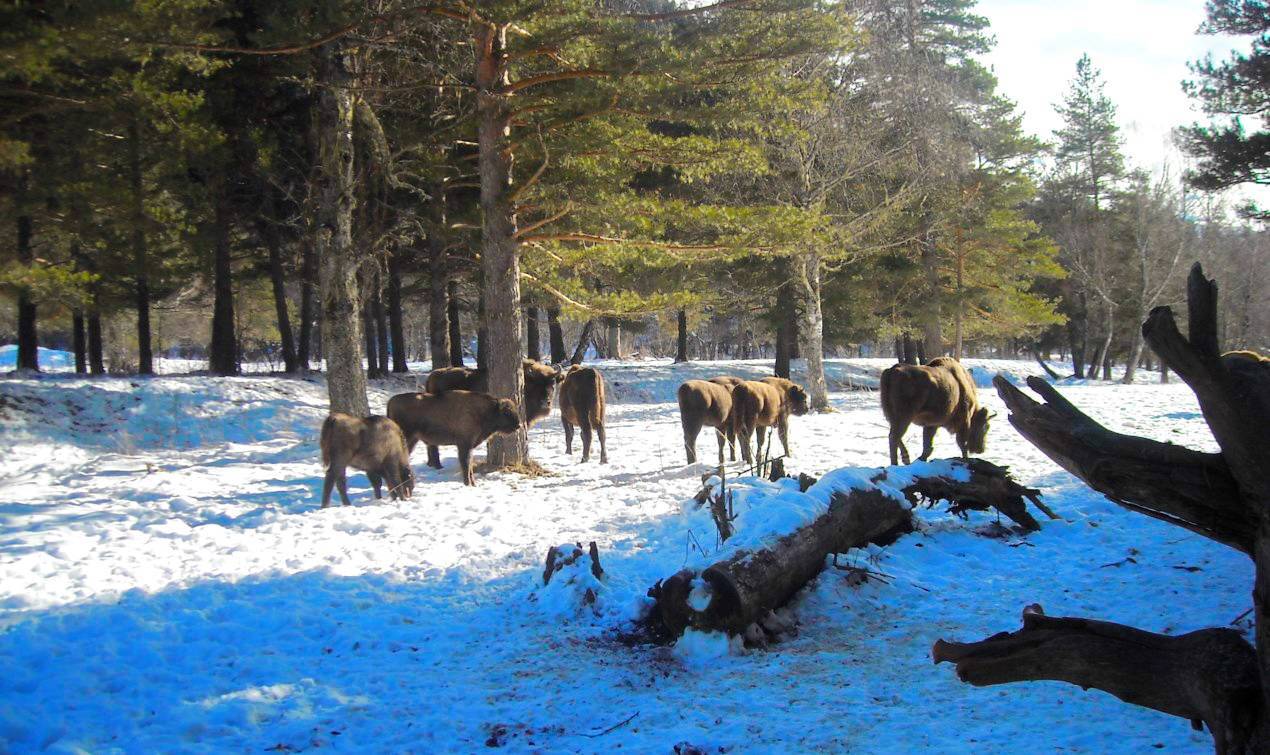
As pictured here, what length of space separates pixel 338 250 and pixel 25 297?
7.90 m

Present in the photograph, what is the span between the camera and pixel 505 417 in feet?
40.5

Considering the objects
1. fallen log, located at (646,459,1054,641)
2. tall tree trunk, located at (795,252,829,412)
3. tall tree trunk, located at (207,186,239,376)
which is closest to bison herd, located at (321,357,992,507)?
fallen log, located at (646,459,1054,641)

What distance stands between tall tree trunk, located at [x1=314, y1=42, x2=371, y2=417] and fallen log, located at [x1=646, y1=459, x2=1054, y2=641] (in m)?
8.01

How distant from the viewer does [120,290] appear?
20609mm

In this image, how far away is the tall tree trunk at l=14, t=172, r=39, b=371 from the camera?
14.6 m

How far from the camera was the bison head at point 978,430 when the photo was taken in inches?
517

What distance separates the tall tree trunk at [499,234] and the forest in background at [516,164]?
0.04m

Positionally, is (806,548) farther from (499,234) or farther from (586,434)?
(586,434)

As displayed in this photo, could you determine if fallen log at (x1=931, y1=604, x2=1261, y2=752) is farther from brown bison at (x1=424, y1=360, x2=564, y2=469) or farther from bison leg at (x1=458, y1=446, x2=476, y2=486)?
brown bison at (x1=424, y1=360, x2=564, y2=469)

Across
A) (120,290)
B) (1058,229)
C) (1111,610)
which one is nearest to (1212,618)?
(1111,610)

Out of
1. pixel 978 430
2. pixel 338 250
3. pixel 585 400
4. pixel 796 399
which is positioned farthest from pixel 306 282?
pixel 978 430

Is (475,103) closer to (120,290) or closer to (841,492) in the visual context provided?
(841,492)

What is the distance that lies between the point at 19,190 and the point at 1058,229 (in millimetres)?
42465

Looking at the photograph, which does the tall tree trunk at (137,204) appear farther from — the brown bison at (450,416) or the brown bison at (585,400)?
the brown bison at (585,400)
